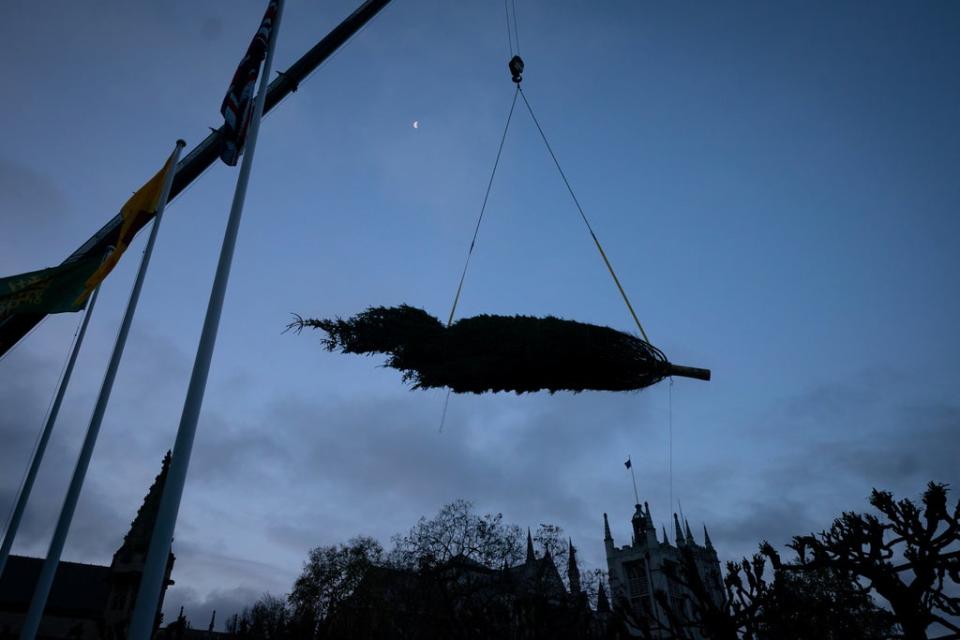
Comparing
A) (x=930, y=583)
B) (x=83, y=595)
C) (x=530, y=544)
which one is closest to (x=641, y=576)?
(x=530, y=544)

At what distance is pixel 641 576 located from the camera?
81.1 metres

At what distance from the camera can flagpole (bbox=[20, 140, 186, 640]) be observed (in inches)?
468

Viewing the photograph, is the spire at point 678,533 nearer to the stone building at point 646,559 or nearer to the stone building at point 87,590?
the stone building at point 646,559

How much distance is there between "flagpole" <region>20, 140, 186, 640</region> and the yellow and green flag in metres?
0.74

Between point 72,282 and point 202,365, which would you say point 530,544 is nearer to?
point 72,282

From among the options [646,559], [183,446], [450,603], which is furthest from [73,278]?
[646,559]

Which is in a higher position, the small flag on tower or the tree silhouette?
the small flag on tower

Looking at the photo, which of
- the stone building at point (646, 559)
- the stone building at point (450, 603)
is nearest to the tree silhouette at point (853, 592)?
the stone building at point (450, 603)

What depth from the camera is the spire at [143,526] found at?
47.1 meters

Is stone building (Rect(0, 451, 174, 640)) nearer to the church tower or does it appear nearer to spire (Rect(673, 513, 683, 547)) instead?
the church tower

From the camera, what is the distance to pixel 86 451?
12.9 meters

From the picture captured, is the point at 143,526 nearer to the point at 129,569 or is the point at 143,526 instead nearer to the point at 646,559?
the point at 129,569

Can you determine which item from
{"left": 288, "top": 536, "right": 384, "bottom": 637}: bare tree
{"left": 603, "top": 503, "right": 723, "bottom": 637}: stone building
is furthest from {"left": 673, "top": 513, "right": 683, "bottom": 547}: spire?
{"left": 288, "top": 536, "right": 384, "bottom": 637}: bare tree

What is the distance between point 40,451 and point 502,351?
574 inches
